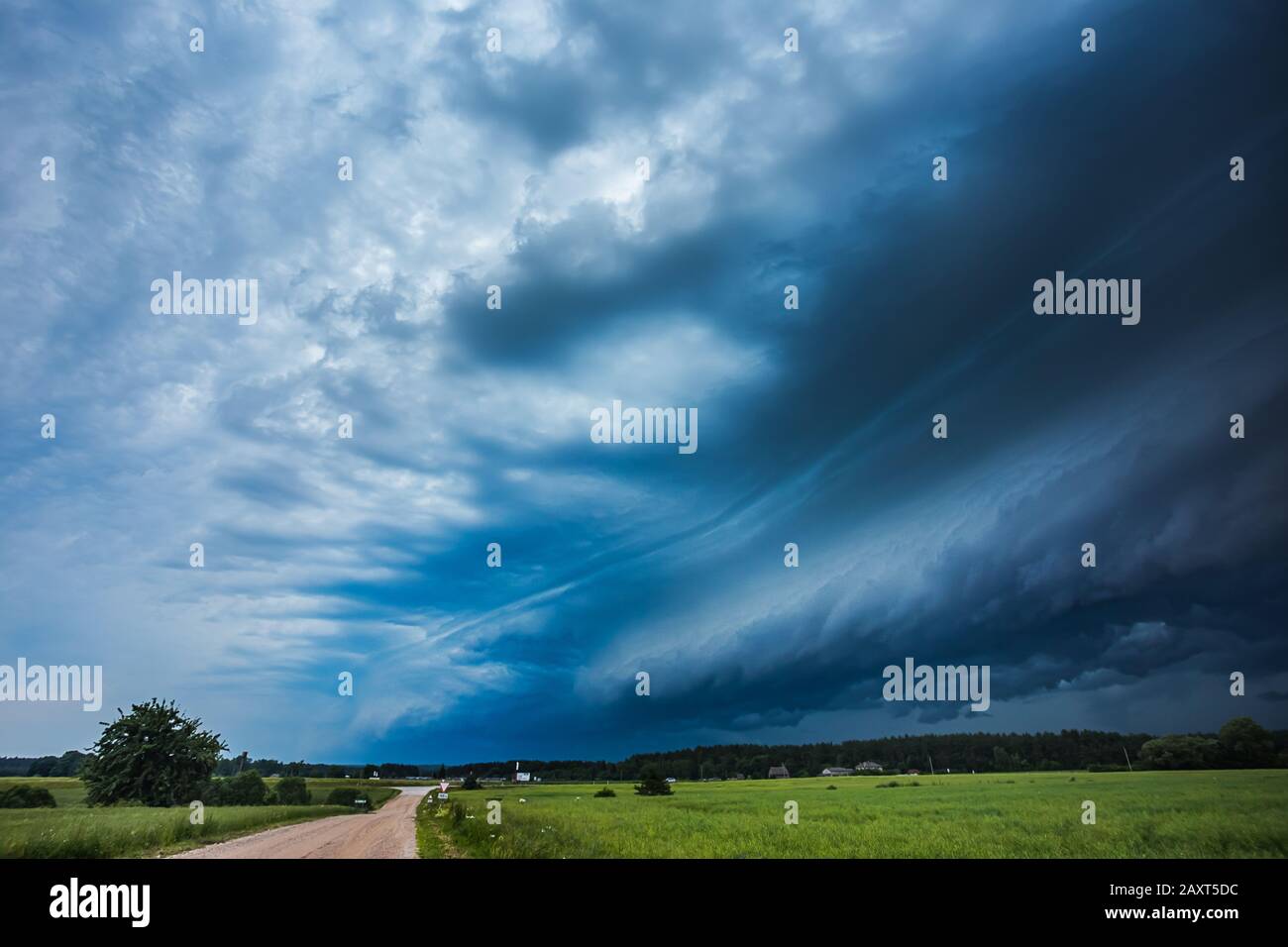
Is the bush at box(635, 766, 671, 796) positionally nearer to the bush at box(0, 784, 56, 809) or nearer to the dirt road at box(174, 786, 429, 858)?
the dirt road at box(174, 786, 429, 858)

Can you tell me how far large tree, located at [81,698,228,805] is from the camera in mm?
51156

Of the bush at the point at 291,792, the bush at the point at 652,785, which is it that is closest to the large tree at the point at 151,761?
the bush at the point at 291,792

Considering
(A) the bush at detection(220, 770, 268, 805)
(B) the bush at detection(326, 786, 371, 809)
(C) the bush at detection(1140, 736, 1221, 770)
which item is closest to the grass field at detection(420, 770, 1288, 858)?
(C) the bush at detection(1140, 736, 1221, 770)

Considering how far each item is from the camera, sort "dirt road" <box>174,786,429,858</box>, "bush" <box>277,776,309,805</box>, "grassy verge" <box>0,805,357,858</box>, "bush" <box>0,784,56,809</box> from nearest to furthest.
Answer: "grassy verge" <box>0,805,357,858</box>, "dirt road" <box>174,786,429,858</box>, "bush" <box>0,784,56,809</box>, "bush" <box>277,776,309,805</box>

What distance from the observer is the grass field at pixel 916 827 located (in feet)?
102

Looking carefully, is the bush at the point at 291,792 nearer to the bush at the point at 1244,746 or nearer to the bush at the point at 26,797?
the bush at the point at 26,797

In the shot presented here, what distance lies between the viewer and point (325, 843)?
3469 centimetres

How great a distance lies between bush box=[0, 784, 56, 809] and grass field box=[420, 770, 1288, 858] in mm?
27907

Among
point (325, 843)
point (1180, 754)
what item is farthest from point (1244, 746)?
point (325, 843)

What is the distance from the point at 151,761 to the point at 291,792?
57.7 ft

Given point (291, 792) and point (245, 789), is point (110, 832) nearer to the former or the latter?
point (245, 789)
